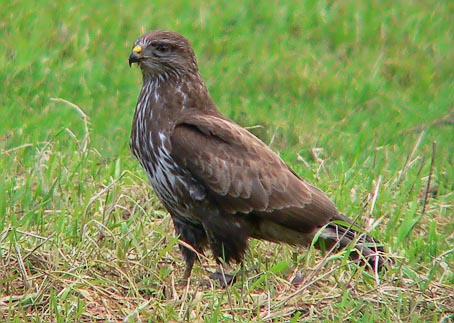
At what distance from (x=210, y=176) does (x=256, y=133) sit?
2.95m

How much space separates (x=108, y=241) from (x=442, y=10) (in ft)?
21.9

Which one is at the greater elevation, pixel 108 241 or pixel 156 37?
pixel 156 37

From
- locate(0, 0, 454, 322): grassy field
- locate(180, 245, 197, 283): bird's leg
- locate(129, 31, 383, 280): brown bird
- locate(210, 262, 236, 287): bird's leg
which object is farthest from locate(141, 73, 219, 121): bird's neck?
locate(210, 262, 236, 287): bird's leg

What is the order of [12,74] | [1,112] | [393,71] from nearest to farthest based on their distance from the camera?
1. [1,112]
2. [12,74]
3. [393,71]

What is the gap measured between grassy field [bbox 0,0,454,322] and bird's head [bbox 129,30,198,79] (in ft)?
2.24

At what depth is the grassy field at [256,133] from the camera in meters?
5.78

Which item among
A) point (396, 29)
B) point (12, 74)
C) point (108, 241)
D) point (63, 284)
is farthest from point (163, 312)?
point (396, 29)

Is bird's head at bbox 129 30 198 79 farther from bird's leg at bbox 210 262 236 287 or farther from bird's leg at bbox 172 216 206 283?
bird's leg at bbox 210 262 236 287

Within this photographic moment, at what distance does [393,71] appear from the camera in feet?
35.7

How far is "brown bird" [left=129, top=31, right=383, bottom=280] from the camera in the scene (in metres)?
6.22

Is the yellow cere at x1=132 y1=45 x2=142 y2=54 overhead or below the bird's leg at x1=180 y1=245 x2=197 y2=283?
overhead

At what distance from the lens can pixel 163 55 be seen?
665cm

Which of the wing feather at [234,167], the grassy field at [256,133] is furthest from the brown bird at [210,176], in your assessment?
the grassy field at [256,133]

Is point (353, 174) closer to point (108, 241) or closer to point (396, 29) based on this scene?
point (108, 241)
